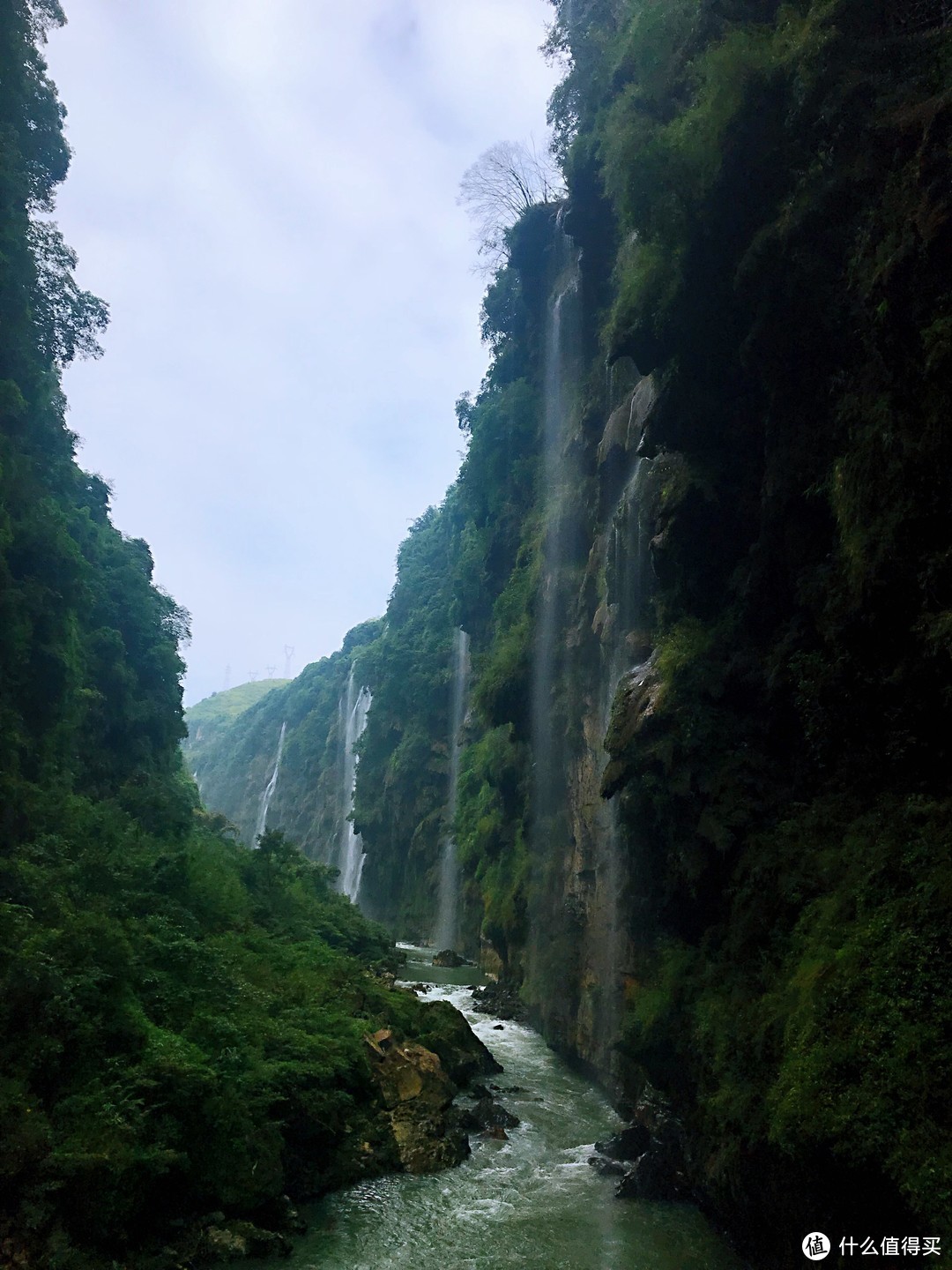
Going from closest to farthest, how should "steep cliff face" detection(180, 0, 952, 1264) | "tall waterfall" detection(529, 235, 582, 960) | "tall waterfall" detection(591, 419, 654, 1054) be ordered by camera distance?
1. "steep cliff face" detection(180, 0, 952, 1264)
2. "tall waterfall" detection(591, 419, 654, 1054)
3. "tall waterfall" detection(529, 235, 582, 960)

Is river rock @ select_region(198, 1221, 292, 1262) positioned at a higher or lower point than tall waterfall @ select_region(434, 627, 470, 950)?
lower

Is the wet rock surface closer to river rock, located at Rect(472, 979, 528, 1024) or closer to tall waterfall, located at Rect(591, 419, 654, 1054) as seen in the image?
tall waterfall, located at Rect(591, 419, 654, 1054)

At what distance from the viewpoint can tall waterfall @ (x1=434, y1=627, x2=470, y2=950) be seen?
118 feet

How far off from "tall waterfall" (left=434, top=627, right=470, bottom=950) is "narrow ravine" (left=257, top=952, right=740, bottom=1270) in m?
23.8

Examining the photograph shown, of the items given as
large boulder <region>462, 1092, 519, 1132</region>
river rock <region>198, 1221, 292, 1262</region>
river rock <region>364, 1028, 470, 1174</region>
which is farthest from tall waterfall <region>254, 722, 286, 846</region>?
river rock <region>198, 1221, 292, 1262</region>

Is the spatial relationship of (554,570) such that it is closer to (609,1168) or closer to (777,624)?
(777,624)

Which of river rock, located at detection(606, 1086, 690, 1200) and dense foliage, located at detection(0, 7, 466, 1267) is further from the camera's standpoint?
river rock, located at detection(606, 1086, 690, 1200)

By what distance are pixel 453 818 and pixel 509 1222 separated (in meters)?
30.1

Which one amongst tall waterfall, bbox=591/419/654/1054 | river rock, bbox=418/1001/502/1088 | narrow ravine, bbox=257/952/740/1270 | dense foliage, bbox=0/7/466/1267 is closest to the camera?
dense foliage, bbox=0/7/466/1267

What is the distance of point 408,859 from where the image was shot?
43094mm

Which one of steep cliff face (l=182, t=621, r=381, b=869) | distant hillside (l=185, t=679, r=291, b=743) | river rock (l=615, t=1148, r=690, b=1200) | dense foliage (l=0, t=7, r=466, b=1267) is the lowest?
river rock (l=615, t=1148, r=690, b=1200)

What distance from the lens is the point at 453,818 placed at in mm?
37969

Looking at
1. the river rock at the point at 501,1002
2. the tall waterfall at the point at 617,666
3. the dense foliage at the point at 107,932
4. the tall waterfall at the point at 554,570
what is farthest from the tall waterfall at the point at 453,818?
the tall waterfall at the point at 617,666

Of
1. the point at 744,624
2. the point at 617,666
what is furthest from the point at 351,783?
the point at 744,624
